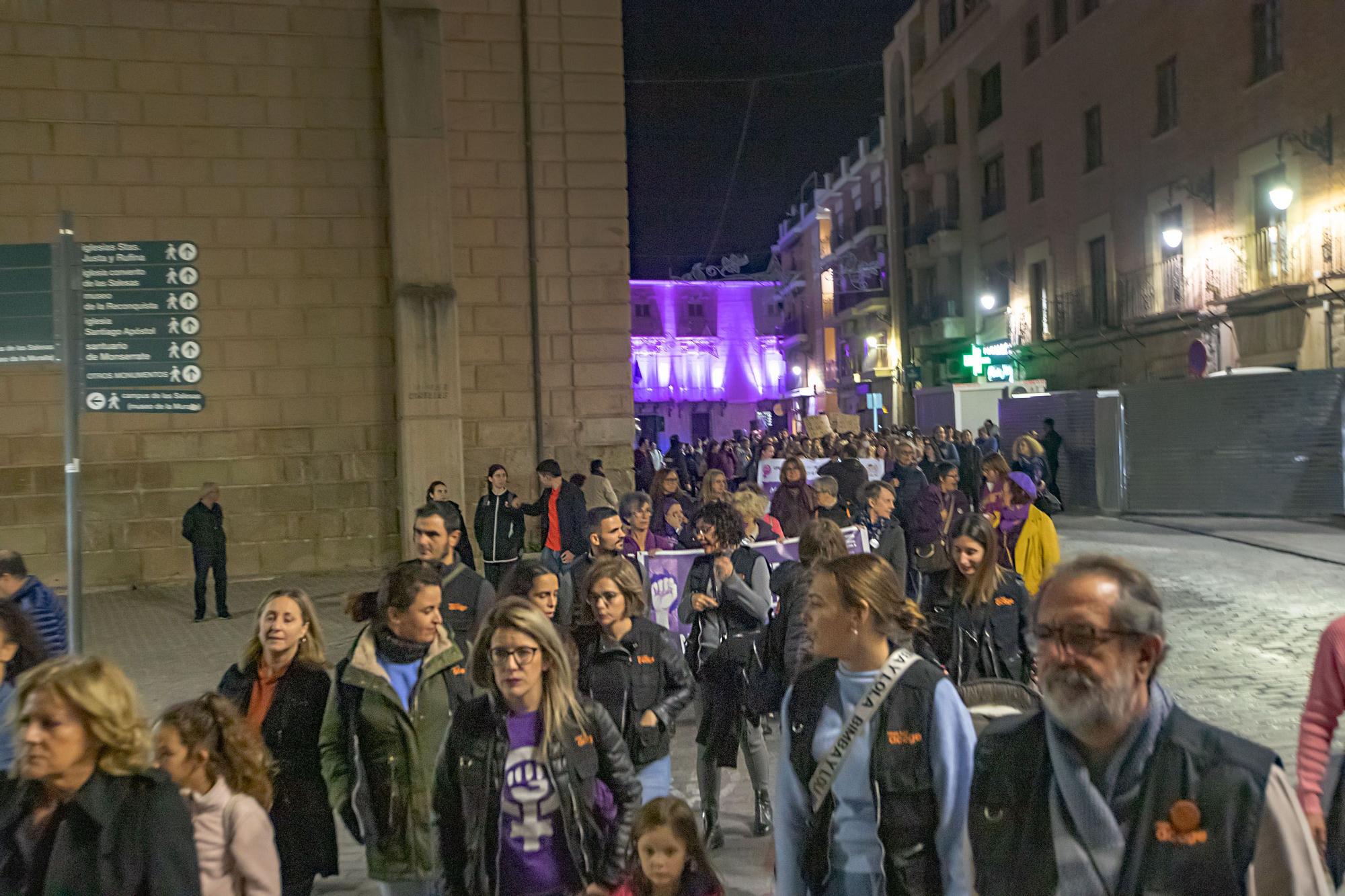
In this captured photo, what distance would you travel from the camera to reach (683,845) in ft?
11.4

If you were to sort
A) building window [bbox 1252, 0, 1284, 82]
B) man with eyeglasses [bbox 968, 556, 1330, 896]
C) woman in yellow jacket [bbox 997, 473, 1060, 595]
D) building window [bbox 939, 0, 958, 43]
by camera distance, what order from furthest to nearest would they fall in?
1. building window [bbox 939, 0, 958, 43]
2. building window [bbox 1252, 0, 1284, 82]
3. woman in yellow jacket [bbox 997, 473, 1060, 595]
4. man with eyeglasses [bbox 968, 556, 1330, 896]

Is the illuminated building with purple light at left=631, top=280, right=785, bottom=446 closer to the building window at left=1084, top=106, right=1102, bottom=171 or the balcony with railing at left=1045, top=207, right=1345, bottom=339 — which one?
the balcony with railing at left=1045, top=207, right=1345, bottom=339

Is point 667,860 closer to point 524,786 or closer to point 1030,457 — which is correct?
point 524,786

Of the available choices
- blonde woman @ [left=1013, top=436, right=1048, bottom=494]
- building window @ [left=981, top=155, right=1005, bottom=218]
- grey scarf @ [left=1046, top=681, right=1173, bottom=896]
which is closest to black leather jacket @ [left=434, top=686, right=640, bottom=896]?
grey scarf @ [left=1046, top=681, right=1173, bottom=896]

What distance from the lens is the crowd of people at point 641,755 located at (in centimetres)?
218

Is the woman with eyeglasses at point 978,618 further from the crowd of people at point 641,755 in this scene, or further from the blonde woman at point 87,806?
the blonde woman at point 87,806

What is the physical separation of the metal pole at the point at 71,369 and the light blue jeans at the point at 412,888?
1.86 m

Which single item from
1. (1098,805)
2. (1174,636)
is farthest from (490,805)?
(1174,636)

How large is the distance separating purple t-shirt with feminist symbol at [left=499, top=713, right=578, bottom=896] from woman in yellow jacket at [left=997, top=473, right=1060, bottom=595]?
174 inches

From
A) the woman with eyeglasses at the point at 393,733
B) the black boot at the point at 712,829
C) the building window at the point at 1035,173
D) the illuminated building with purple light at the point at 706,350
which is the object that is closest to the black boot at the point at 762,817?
the black boot at the point at 712,829

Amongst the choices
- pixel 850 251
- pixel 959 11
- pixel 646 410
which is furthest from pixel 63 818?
pixel 646 410

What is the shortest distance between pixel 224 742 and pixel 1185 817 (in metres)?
2.78

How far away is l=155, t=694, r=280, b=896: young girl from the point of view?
3.35 meters

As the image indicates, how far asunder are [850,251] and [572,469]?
130 ft
